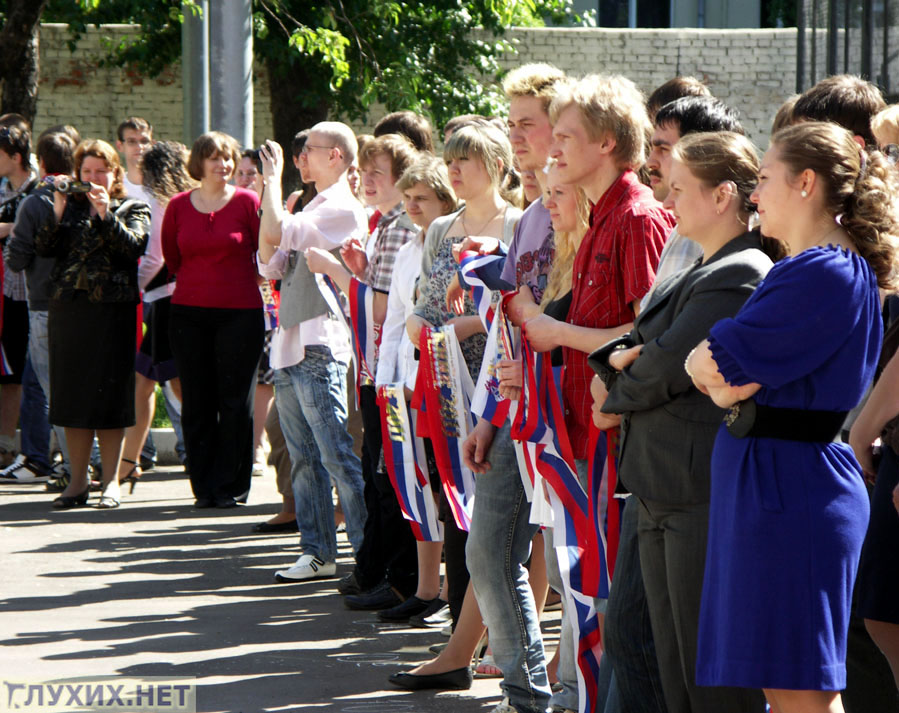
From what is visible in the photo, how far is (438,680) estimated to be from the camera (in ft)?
15.8

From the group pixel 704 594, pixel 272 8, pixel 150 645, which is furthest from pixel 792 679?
pixel 272 8

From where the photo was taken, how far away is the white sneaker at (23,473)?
972 centimetres

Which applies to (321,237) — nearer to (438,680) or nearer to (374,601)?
(374,601)

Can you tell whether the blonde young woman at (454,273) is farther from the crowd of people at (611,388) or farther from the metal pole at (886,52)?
the metal pole at (886,52)

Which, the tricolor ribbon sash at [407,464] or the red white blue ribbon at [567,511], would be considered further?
the tricolor ribbon sash at [407,464]

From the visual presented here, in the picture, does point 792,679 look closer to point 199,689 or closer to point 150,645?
point 199,689

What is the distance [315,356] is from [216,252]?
1.93 metres

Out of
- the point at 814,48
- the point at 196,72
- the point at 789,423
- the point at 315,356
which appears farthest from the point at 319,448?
the point at 196,72

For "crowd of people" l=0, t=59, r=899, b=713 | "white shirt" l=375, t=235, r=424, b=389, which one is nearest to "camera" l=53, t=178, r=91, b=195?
"crowd of people" l=0, t=59, r=899, b=713

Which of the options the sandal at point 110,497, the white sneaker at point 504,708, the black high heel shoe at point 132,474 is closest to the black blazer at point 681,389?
the white sneaker at point 504,708

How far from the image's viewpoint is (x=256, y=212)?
27.6ft

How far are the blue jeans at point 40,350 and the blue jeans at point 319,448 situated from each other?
3087 millimetres

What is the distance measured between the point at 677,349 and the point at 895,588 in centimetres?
92

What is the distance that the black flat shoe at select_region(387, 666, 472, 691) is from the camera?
4.80m
